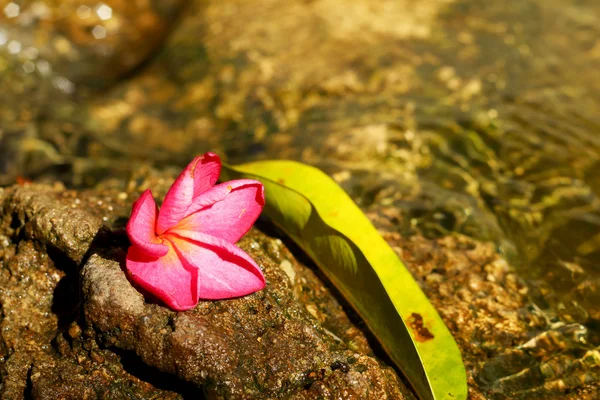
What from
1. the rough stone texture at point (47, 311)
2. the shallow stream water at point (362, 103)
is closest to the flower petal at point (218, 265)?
the rough stone texture at point (47, 311)

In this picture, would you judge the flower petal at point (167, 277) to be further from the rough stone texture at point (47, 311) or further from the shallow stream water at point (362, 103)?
the shallow stream water at point (362, 103)

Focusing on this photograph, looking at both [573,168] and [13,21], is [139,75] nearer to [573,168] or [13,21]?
[13,21]

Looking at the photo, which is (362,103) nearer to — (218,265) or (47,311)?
(218,265)

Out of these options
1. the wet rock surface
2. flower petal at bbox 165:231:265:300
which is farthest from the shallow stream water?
flower petal at bbox 165:231:265:300

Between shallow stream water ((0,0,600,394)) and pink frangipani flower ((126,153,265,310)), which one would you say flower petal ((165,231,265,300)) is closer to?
pink frangipani flower ((126,153,265,310))

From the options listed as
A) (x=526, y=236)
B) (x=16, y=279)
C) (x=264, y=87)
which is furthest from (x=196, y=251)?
(x=264, y=87)
